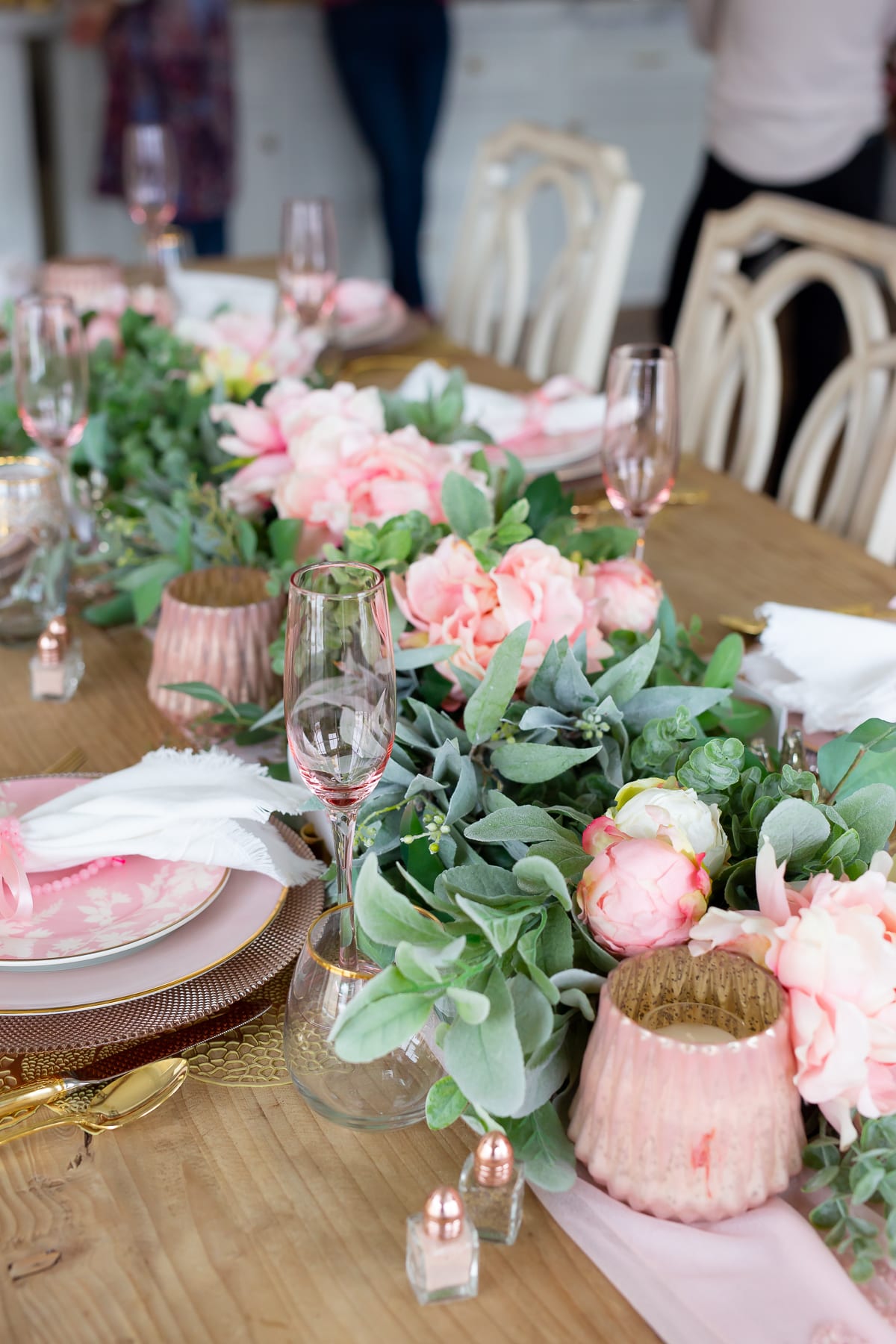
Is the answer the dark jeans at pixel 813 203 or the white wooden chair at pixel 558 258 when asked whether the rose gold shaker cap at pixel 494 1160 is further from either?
the dark jeans at pixel 813 203

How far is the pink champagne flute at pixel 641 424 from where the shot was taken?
1.09 m

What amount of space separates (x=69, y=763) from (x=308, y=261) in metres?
0.86

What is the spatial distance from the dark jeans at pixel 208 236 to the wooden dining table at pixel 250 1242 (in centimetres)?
360

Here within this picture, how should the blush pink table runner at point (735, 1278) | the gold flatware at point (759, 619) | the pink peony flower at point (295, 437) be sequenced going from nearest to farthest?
the blush pink table runner at point (735, 1278)
the pink peony flower at point (295, 437)
the gold flatware at point (759, 619)

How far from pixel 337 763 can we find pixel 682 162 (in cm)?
479

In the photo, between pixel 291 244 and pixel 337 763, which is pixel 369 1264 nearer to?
pixel 337 763

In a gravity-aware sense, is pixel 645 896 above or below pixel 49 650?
above

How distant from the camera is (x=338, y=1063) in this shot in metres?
0.67

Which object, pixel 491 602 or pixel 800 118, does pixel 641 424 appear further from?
pixel 800 118

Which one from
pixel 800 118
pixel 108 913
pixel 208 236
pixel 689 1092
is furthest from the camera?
pixel 208 236

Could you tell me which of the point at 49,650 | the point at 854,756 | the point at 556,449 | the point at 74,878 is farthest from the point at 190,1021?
the point at 556,449

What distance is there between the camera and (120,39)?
11.7ft

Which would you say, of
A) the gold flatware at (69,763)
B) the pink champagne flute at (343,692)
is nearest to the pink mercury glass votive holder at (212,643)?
the gold flatware at (69,763)

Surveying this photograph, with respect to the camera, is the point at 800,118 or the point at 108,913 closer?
the point at 108,913
